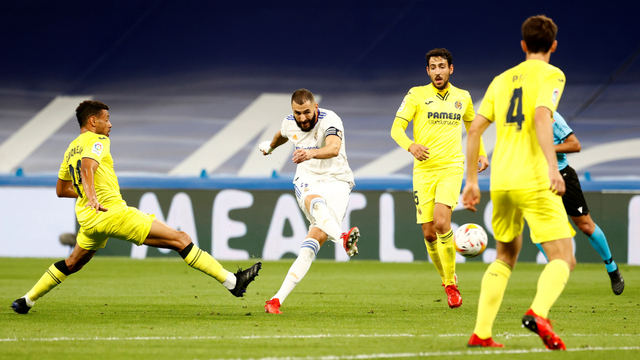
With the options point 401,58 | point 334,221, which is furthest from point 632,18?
point 334,221

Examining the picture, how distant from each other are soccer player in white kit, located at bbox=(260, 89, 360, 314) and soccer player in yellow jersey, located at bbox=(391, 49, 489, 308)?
2.38 feet

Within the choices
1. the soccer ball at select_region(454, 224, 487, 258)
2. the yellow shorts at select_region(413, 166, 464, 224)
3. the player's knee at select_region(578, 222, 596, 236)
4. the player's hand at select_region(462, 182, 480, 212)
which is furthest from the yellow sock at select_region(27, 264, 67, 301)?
the player's knee at select_region(578, 222, 596, 236)

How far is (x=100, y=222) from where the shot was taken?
568 cm

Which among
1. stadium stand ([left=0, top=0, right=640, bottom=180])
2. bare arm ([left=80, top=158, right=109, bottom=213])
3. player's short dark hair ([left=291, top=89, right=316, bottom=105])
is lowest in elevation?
bare arm ([left=80, top=158, right=109, bottom=213])

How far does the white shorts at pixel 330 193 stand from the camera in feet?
19.9

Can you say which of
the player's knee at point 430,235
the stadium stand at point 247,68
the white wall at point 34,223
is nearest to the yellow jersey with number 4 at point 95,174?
the player's knee at point 430,235

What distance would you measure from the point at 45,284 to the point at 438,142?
3.57 m

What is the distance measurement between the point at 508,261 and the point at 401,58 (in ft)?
42.1

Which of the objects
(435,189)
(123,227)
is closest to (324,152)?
(435,189)

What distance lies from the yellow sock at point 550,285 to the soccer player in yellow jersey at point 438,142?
8.83 ft

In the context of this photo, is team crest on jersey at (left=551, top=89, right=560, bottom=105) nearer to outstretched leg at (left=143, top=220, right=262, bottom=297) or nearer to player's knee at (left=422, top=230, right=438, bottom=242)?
outstretched leg at (left=143, top=220, right=262, bottom=297)

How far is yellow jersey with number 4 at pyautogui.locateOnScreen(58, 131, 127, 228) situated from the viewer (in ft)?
18.4

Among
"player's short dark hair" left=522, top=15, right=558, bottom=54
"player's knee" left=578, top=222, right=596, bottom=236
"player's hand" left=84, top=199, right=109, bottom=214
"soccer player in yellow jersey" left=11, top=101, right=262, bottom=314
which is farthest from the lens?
"player's knee" left=578, top=222, right=596, bottom=236

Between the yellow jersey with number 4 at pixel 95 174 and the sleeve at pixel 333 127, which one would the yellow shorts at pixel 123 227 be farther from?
the sleeve at pixel 333 127
